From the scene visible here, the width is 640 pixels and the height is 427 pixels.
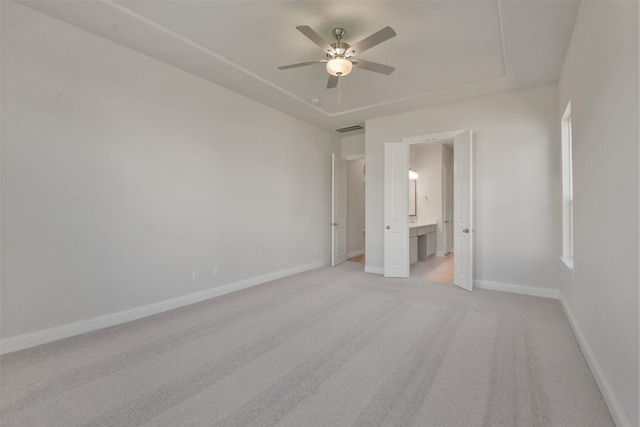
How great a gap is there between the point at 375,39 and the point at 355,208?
17.6 ft

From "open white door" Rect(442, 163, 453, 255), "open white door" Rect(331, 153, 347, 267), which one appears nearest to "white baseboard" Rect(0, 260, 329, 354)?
"open white door" Rect(331, 153, 347, 267)

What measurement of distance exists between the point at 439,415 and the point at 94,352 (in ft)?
9.09

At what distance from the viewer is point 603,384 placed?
1.84 m

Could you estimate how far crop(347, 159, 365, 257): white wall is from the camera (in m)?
7.33

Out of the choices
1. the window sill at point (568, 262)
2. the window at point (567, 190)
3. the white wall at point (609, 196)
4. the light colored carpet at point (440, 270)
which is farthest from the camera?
the light colored carpet at point (440, 270)

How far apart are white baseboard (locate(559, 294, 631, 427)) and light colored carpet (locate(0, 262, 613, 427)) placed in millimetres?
59

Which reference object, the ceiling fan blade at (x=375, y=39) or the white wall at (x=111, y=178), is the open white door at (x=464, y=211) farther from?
the white wall at (x=111, y=178)

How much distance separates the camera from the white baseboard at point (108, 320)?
97.6 inches

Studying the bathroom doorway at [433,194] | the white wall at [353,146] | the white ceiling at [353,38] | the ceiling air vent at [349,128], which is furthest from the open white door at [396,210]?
the bathroom doorway at [433,194]

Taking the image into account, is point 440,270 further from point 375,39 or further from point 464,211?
point 375,39

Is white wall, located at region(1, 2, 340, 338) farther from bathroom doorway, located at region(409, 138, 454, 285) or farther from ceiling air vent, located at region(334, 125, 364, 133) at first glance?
bathroom doorway, located at region(409, 138, 454, 285)

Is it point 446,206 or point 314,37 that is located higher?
point 314,37

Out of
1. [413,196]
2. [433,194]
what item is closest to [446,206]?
[433,194]

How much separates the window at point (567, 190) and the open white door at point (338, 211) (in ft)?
12.1
